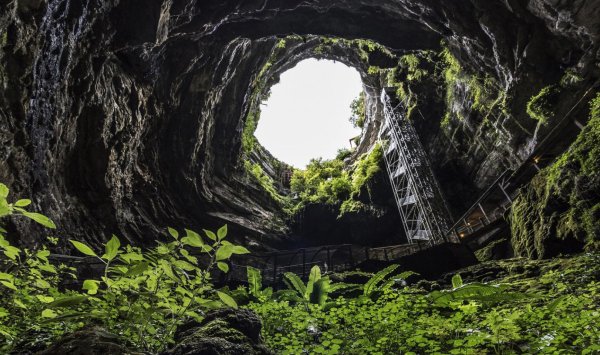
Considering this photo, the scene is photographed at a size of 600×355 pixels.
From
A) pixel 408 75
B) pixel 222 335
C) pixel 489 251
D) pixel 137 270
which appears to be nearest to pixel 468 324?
pixel 222 335

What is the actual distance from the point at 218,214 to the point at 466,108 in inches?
489

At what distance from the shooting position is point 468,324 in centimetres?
313

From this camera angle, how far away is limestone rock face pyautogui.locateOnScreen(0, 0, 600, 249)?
6820mm

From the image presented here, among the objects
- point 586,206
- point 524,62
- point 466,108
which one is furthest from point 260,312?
point 466,108

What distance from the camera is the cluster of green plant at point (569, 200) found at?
16.4 ft

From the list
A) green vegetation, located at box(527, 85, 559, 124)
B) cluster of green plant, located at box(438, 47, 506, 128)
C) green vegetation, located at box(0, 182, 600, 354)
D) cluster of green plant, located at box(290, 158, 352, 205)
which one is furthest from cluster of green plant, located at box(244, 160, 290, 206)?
green vegetation, located at box(0, 182, 600, 354)

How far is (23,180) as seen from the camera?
6.99m

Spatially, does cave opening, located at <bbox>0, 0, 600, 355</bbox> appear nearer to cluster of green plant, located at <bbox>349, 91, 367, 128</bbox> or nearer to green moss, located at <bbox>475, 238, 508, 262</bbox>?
green moss, located at <bbox>475, 238, 508, 262</bbox>

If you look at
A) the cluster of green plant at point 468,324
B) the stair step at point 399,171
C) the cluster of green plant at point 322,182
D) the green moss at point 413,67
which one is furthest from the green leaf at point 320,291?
the cluster of green plant at point 322,182

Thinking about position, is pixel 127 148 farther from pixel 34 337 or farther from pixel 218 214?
pixel 34 337

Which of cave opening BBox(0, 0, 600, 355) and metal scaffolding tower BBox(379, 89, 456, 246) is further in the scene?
metal scaffolding tower BBox(379, 89, 456, 246)

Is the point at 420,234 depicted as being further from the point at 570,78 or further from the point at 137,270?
the point at 137,270

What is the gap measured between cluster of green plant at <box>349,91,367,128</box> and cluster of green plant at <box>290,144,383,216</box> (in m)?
5.87

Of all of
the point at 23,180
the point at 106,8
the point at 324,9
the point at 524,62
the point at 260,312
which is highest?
the point at 324,9
